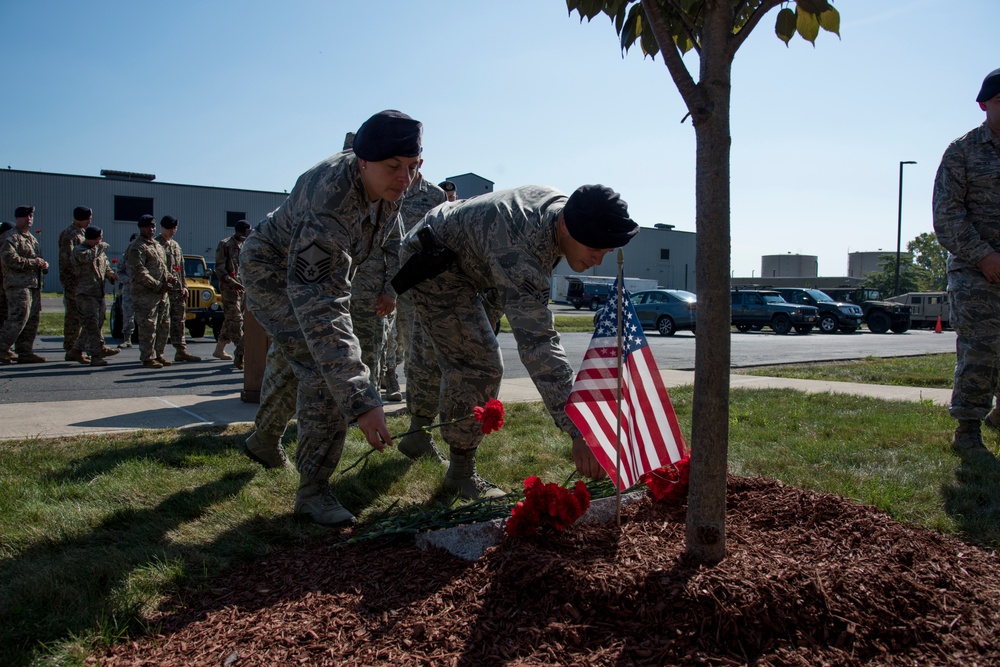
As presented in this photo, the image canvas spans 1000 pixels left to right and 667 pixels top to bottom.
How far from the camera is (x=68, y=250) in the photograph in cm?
1139

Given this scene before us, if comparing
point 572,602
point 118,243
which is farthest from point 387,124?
point 118,243

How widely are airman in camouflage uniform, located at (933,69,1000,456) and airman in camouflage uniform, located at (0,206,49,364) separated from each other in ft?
35.5

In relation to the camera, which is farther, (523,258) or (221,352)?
(221,352)

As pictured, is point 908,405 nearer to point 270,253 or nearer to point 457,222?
point 457,222

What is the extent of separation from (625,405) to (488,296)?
1.48 metres

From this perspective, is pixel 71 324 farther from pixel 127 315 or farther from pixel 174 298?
pixel 127 315

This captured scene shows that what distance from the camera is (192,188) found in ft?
156

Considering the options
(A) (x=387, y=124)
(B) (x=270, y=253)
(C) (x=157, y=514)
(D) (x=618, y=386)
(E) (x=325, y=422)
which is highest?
(A) (x=387, y=124)

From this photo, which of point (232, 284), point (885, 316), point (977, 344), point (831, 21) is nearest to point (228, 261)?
point (232, 284)

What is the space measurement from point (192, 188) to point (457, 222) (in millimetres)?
48525

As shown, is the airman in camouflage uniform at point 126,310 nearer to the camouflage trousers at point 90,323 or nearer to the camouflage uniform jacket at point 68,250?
the camouflage uniform jacket at point 68,250

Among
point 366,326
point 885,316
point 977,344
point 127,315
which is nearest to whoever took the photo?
point 977,344

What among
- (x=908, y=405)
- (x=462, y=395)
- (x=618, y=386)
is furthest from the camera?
(x=908, y=405)

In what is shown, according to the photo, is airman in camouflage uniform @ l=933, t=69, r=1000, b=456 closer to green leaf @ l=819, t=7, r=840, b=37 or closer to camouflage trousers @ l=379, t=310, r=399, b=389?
green leaf @ l=819, t=7, r=840, b=37
